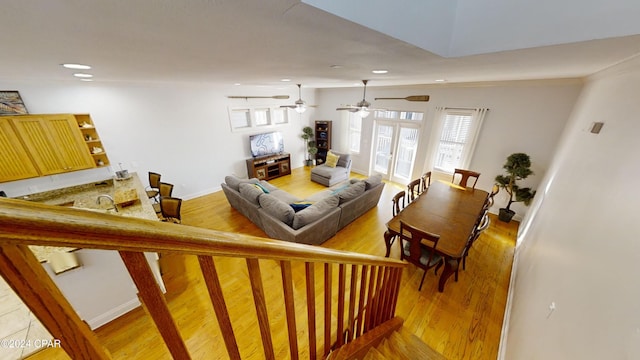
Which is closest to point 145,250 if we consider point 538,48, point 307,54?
point 307,54

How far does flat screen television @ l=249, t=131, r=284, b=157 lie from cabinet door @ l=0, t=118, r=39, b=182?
371 centimetres

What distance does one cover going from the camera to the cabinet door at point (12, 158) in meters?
3.00

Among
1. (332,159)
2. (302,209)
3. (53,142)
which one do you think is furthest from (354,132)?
(53,142)

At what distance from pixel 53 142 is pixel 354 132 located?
6275 mm

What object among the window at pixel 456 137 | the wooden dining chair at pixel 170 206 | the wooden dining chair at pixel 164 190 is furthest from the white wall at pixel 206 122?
the wooden dining chair at pixel 170 206

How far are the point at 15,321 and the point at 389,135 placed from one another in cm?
629

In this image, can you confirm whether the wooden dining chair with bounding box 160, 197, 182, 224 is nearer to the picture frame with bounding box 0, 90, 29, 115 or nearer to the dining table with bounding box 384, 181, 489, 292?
the picture frame with bounding box 0, 90, 29, 115

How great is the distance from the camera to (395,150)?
5781 millimetres

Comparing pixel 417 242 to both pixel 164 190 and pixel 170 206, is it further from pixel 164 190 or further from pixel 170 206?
pixel 164 190

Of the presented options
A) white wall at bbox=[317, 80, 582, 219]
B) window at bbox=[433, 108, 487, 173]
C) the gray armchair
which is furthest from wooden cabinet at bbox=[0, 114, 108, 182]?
window at bbox=[433, 108, 487, 173]

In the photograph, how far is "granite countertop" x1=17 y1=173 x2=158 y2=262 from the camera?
290 centimetres

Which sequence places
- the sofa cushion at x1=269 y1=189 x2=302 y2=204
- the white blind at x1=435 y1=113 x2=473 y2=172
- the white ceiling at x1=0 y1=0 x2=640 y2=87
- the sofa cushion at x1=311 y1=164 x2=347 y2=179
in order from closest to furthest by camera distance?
the white ceiling at x1=0 y1=0 x2=640 y2=87
the sofa cushion at x1=269 y1=189 x2=302 y2=204
the white blind at x1=435 y1=113 x2=473 y2=172
the sofa cushion at x1=311 y1=164 x2=347 y2=179

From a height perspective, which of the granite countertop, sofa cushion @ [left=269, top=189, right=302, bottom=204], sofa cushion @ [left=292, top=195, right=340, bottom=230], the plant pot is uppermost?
the granite countertop

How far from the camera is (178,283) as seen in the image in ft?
9.12
